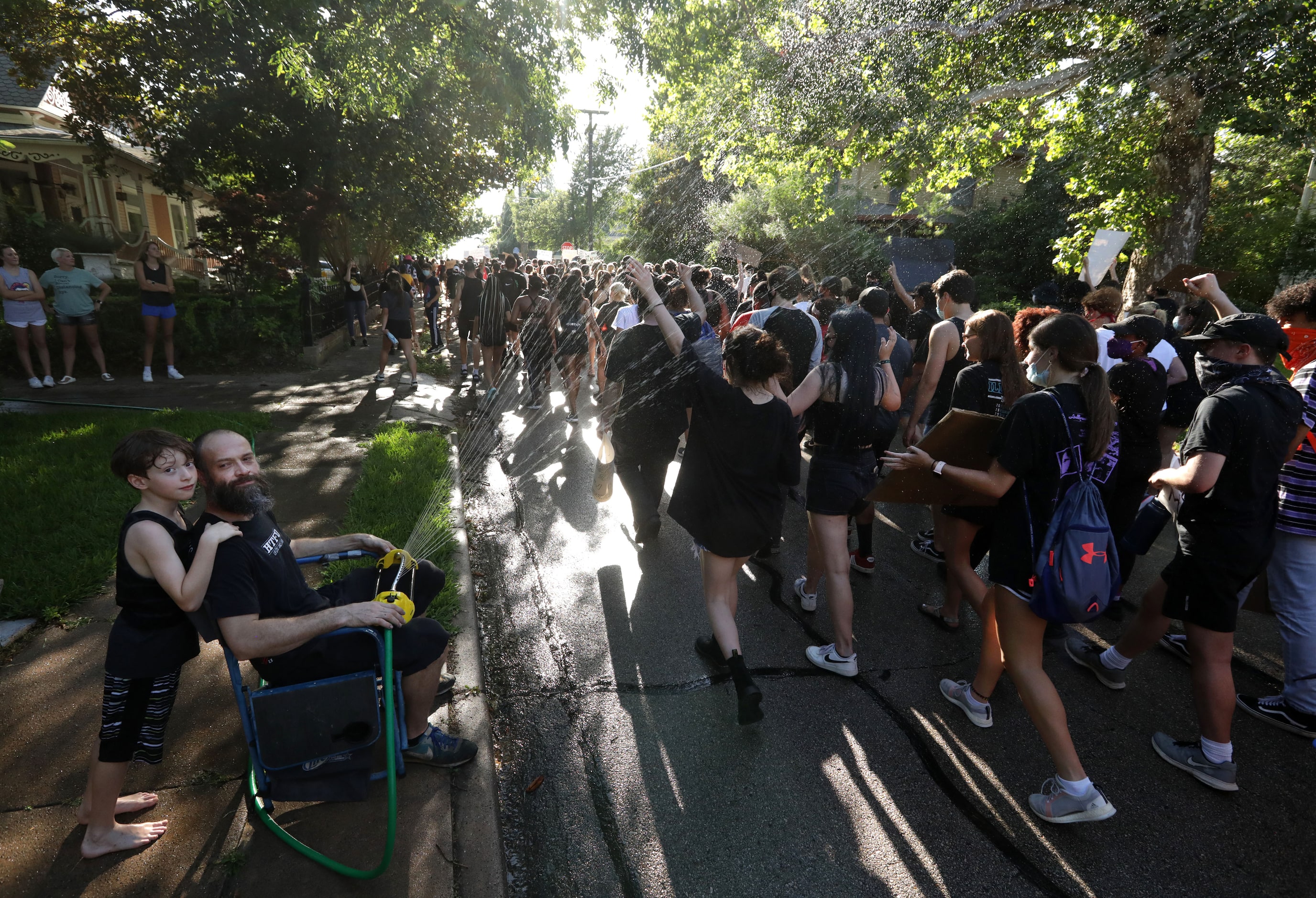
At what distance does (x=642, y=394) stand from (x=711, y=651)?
1.91 m

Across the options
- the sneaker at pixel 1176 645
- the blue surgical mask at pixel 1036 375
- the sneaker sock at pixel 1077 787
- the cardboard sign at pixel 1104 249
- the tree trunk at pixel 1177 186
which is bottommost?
the sneaker at pixel 1176 645

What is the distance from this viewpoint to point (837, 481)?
12.1ft

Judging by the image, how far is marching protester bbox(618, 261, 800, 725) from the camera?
322 cm

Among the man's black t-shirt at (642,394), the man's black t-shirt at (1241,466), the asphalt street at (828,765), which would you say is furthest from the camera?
the man's black t-shirt at (642,394)

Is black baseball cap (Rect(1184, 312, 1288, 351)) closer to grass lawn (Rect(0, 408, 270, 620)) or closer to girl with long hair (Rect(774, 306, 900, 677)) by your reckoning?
girl with long hair (Rect(774, 306, 900, 677))

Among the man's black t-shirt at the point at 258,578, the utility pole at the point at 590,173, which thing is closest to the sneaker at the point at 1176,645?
the man's black t-shirt at the point at 258,578

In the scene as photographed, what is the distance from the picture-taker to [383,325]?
419 inches

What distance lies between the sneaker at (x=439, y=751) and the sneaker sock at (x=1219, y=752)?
3276 mm

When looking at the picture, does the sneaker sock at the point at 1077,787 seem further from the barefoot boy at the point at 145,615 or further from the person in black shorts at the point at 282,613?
the barefoot boy at the point at 145,615

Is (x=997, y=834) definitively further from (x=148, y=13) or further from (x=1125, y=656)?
(x=148, y=13)

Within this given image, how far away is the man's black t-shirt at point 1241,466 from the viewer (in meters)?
2.87

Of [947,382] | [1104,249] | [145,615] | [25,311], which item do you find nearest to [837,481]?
[947,382]

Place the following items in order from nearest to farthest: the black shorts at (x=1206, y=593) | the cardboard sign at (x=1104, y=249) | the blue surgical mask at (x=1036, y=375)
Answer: the black shorts at (x=1206, y=593), the blue surgical mask at (x=1036, y=375), the cardboard sign at (x=1104, y=249)

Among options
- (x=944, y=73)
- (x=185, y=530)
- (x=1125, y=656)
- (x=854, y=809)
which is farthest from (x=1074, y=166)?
(x=185, y=530)
